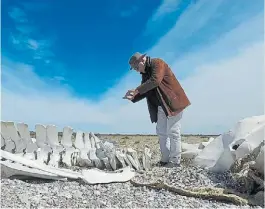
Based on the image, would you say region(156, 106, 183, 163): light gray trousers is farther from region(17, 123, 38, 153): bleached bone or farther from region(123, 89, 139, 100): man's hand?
region(17, 123, 38, 153): bleached bone

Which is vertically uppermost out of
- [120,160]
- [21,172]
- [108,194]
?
[120,160]

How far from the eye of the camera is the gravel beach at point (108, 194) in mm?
4742

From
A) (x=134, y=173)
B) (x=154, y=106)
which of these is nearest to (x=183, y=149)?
(x=154, y=106)

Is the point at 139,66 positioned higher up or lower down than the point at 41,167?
higher up

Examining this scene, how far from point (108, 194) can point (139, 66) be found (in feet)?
7.29

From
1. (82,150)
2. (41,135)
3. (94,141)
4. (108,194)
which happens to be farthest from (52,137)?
(108,194)

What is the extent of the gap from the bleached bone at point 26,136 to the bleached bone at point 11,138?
0.19ft

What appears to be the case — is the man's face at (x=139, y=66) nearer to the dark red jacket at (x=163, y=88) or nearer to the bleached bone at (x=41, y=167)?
the dark red jacket at (x=163, y=88)

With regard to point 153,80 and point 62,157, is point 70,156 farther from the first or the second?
point 153,80

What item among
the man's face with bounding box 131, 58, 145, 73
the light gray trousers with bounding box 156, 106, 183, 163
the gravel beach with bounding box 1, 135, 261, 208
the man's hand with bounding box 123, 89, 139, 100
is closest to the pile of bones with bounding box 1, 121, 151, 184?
the gravel beach with bounding box 1, 135, 261, 208

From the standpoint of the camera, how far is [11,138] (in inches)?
272

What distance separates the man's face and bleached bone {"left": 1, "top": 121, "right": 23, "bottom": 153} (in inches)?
78.0

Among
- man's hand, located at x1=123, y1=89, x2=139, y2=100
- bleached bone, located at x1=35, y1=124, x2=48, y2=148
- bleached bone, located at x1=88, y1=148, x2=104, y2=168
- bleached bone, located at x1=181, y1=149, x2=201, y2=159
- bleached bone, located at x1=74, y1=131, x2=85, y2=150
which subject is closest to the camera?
man's hand, located at x1=123, y1=89, x2=139, y2=100

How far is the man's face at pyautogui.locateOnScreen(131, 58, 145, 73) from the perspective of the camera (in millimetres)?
6730
